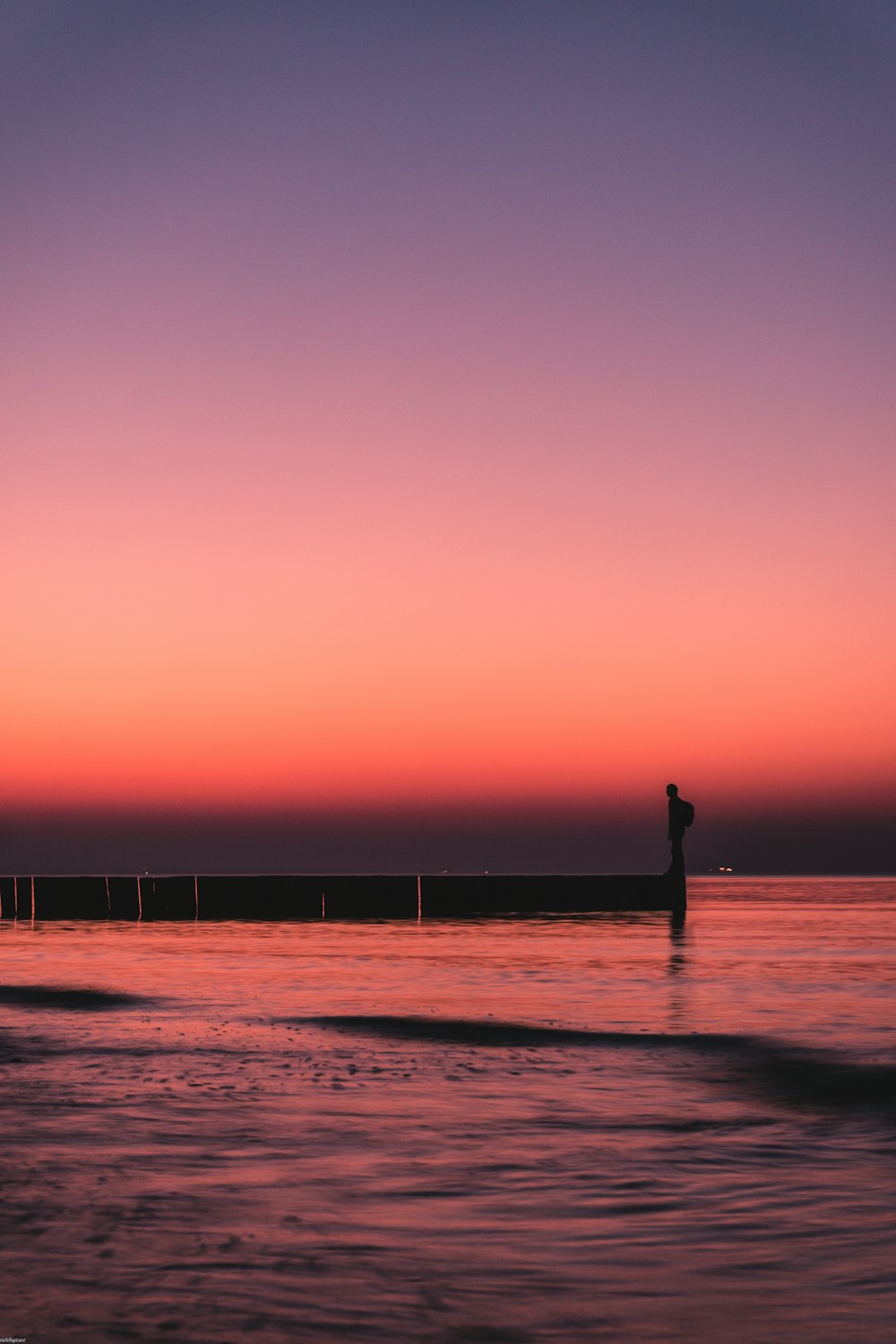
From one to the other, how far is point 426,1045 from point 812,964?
11.4m

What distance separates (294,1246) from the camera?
5359 mm

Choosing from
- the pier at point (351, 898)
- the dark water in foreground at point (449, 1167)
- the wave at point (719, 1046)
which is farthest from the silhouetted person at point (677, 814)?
the wave at point (719, 1046)

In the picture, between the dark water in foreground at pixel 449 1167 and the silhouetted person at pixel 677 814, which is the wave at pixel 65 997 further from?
the silhouetted person at pixel 677 814

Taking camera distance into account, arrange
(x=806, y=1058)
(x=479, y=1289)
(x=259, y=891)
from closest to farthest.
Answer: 1. (x=479, y=1289)
2. (x=806, y=1058)
3. (x=259, y=891)

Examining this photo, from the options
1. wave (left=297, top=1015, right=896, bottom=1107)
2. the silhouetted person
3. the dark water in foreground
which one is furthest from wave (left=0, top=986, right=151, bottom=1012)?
the silhouetted person

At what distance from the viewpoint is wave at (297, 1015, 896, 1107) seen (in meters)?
9.59

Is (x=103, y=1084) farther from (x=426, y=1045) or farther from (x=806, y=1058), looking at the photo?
(x=806, y=1058)

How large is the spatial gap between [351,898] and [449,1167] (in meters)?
30.7

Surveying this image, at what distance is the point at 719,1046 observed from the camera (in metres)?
11.8

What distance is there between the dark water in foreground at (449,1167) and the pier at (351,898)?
20.0 metres

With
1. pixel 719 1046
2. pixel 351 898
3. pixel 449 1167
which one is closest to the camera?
pixel 449 1167

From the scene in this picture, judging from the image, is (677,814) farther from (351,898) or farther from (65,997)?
(65,997)

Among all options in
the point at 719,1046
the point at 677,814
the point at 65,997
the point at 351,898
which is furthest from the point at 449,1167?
the point at 351,898

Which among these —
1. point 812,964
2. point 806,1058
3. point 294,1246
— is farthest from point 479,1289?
point 812,964
